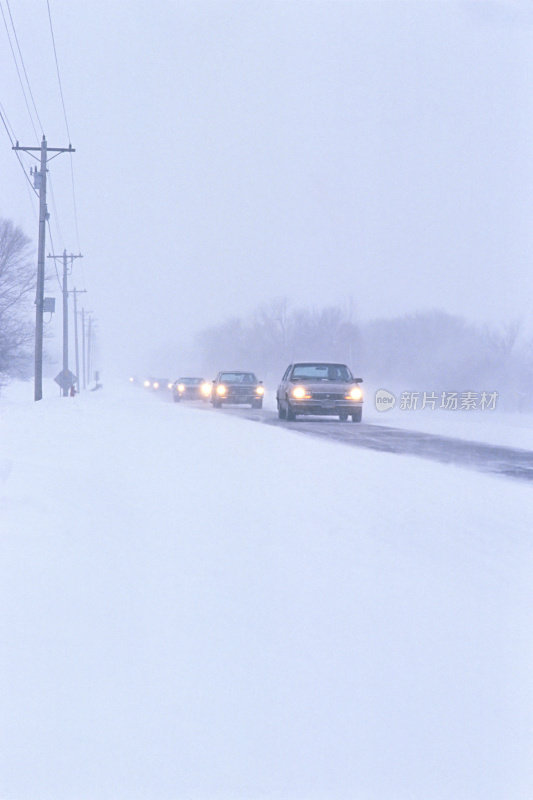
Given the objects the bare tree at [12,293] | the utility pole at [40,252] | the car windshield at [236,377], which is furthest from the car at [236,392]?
the bare tree at [12,293]

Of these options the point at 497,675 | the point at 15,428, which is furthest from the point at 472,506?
the point at 15,428

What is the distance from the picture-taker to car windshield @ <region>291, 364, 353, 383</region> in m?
26.9

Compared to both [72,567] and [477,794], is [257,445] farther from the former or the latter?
[477,794]

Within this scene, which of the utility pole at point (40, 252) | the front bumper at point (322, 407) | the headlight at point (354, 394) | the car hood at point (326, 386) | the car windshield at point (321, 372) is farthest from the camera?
the utility pole at point (40, 252)

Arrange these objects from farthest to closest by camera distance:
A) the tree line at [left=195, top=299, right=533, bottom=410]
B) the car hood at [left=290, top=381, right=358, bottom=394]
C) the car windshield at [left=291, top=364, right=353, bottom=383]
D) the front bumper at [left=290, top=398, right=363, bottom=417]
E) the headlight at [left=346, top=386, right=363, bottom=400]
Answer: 1. the tree line at [left=195, top=299, right=533, bottom=410]
2. the car windshield at [left=291, top=364, right=353, bottom=383]
3. the headlight at [left=346, top=386, right=363, bottom=400]
4. the car hood at [left=290, top=381, right=358, bottom=394]
5. the front bumper at [left=290, top=398, right=363, bottom=417]

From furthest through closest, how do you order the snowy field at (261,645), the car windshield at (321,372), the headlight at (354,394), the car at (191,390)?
the car at (191,390) → the car windshield at (321,372) → the headlight at (354,394) → the snowy field at (261,645)

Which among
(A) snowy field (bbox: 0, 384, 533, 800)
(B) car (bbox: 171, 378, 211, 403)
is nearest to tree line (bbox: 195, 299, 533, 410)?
(B) car (bbox: 171, 378, 211, 403)

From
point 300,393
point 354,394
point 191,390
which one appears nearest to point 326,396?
point 300,393

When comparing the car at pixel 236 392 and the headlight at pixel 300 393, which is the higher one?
the headlight at pixel 300 393

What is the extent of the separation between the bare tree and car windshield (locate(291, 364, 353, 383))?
32983 mm

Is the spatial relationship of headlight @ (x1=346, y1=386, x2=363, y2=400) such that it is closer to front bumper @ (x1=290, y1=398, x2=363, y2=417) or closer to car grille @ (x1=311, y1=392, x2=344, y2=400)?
front bumper @ (x1=290, y1=398, x2=363, y2=417)

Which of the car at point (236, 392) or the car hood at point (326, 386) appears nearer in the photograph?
the car hood at point (326, 386)

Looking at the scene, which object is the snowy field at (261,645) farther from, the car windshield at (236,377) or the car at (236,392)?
the car windshield at (236,377)

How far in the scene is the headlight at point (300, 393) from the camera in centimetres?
2583
